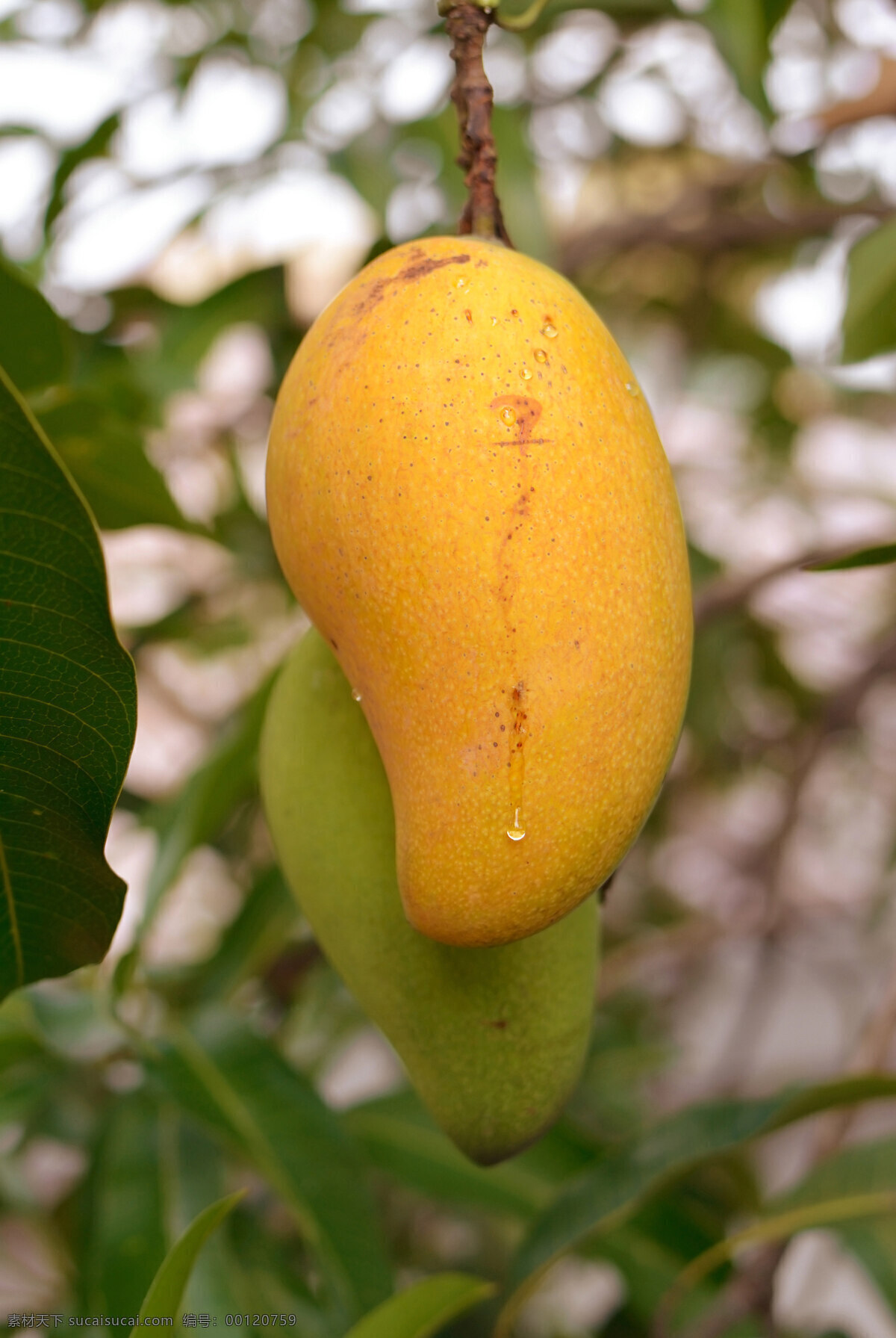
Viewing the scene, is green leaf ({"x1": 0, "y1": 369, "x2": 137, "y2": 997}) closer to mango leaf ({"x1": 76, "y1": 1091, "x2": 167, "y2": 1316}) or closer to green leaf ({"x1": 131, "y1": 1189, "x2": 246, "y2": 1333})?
green leaf ({"x1": 131, "y1": 1189, "x2": 246, "y2": 1333})

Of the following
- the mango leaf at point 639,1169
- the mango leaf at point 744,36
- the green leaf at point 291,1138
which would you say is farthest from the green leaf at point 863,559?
the mango leaf at point 744,36

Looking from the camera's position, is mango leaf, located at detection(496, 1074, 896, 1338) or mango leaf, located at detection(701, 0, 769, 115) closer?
mango leaf, located at detection(496, 1074, 896, 1338)

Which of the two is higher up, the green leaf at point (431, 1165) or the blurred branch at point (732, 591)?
the blurred branch at point (732, 591)

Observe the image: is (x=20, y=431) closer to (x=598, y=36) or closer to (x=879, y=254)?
(x=879, y=254)

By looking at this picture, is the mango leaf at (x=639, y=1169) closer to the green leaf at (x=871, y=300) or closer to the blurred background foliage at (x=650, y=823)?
the blurred background foliage at (x=650, y=823)

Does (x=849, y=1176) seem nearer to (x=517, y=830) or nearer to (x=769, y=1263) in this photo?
(x=769, y=1263)

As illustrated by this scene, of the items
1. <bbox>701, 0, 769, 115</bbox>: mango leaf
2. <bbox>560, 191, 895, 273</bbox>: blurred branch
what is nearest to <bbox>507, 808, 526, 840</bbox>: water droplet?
<bbox>701, 0, 769, 115</bbox>: mango leaf
